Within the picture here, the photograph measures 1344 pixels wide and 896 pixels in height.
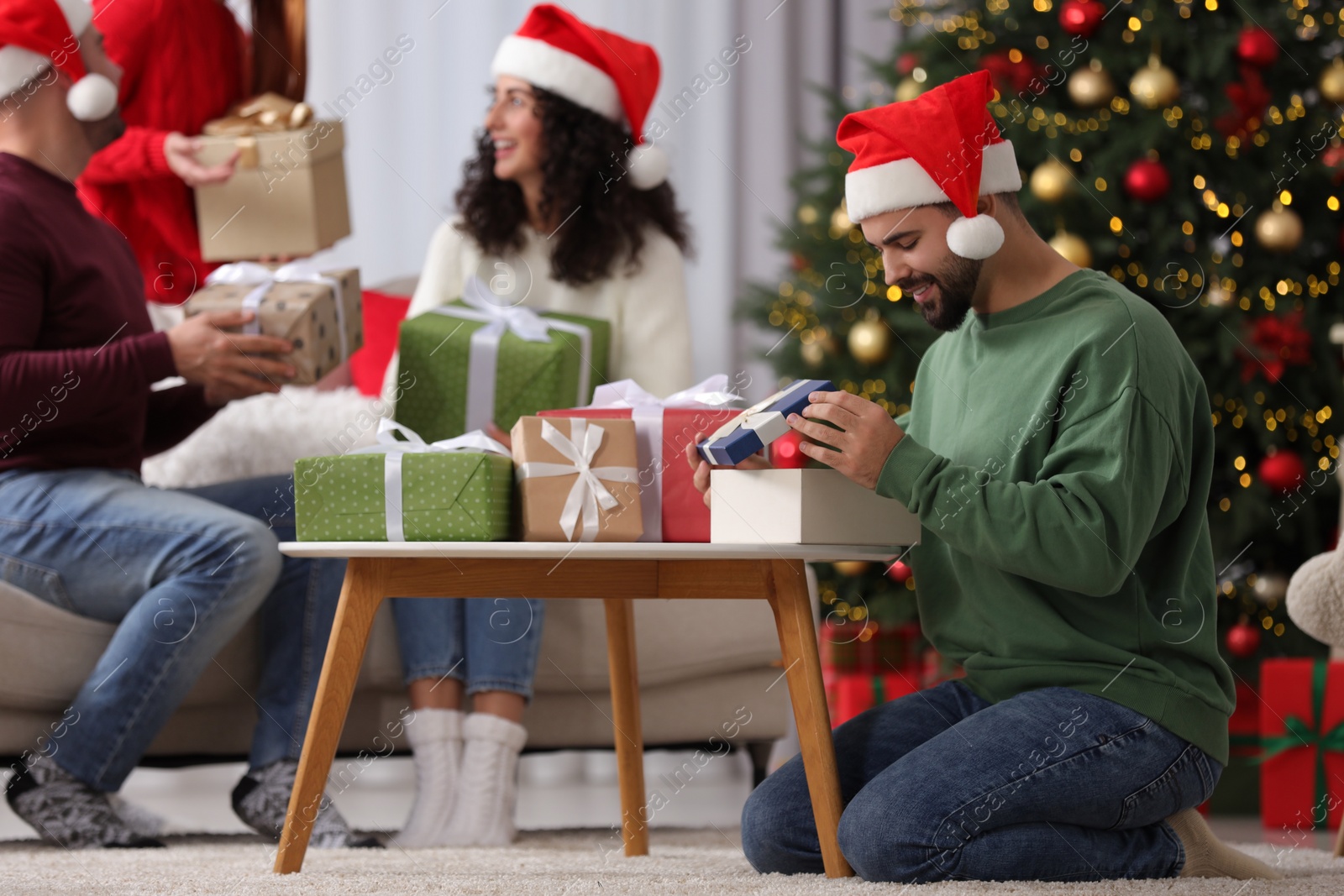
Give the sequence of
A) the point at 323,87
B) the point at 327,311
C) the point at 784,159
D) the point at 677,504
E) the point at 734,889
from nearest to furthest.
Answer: the point at 734,889
the point at 677,504
the point at 327,311
the point at 323,87
the point at 784,159

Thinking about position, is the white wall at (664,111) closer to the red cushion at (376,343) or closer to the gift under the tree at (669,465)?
the red cushion at (376,343)

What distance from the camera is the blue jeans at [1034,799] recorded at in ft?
4.04

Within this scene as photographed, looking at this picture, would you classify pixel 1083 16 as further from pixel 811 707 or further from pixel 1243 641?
pixel 811 707

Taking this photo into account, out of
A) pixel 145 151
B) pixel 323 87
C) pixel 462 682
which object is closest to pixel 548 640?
pixel 462 682

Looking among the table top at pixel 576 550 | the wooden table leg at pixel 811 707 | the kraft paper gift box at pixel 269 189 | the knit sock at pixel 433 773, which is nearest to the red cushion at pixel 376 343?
the kraft paper gift box at pixel 269 189

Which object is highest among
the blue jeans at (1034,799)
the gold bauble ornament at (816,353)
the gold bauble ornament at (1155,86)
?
the gold bauble ornament at (1155,86)

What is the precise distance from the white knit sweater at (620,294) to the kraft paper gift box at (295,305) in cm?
29

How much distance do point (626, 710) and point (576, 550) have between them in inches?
17.7

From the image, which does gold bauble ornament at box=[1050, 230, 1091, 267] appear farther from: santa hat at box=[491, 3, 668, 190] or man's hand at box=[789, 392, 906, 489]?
man's hand at box=[789, 392, 906, 489]

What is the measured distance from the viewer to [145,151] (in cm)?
217

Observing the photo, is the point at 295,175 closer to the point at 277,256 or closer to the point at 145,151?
the point at 277,256

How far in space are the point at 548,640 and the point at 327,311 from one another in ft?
1.83

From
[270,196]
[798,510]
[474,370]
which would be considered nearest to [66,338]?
[270,196]

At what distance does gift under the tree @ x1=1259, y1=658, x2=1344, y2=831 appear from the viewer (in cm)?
218
